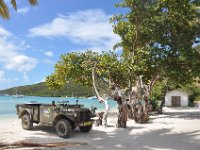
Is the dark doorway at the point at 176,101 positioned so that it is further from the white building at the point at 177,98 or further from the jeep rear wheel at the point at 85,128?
the jeep rear wheel at the point at 85,128

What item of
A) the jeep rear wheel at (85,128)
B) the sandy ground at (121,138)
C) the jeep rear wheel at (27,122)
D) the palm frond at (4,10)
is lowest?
the sandy ground at (121,138)

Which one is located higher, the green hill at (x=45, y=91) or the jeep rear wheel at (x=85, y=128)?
the green hill at (x=45, y=91)

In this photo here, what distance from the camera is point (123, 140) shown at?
48.7 feet

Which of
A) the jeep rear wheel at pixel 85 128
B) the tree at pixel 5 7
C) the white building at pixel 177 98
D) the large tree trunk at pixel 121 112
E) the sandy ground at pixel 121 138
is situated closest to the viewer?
the sandy ground at pixel 121 138

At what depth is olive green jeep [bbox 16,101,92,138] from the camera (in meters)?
15.8

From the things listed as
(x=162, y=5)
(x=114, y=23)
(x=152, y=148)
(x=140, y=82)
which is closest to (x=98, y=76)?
(x=140, y=82)

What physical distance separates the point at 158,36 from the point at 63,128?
12499 mm

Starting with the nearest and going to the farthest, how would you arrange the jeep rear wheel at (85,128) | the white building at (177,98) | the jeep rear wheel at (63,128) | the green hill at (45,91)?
the jeep rear wheel at (63,128)
the jeep rear wheel at (85,128)
the white building at (177,98)
the green hill at (45,91)

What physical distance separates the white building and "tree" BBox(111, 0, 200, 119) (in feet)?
89.2

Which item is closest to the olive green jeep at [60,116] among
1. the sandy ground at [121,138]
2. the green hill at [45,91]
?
the sandy ground at [121,138]

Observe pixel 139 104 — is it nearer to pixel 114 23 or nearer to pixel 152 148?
pixel 114 23

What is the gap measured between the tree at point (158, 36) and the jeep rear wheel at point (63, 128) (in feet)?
28.6

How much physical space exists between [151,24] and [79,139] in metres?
12.8

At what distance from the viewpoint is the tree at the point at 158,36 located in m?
24.2
